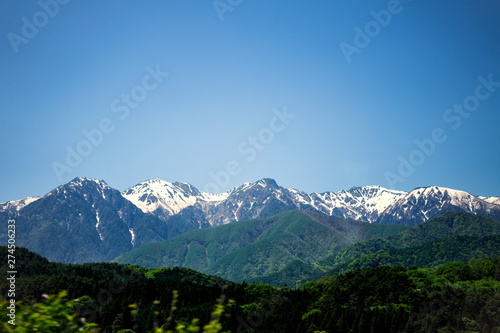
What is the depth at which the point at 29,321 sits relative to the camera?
1716 cm

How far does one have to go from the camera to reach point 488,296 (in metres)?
149

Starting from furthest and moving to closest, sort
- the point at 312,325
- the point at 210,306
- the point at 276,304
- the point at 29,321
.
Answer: the point at 276,304, the point at 210,306, the point at 312,325, the point at 29,321

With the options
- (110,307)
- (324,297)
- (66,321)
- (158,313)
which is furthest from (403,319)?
(66,321)

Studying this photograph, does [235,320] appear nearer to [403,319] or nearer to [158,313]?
[158,313]

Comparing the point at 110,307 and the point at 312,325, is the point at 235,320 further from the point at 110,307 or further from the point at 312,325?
the point at 110,307

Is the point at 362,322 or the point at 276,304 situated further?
the point at 276,304

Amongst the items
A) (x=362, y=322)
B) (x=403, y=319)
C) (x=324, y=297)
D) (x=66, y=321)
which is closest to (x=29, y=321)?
(x=66, y=321)

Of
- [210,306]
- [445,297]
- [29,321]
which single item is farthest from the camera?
[210,306]

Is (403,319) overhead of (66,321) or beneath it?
beneath

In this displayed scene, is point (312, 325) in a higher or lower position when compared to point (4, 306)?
lower

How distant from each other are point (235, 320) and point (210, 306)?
22899 millimetres

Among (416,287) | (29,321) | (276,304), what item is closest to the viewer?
(29,321)

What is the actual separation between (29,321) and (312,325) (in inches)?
5612

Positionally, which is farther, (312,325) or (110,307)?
(110,307)
